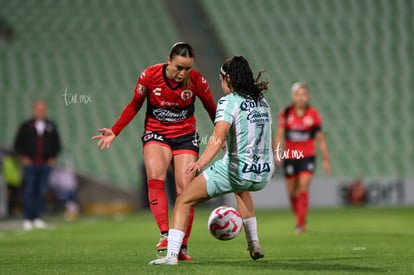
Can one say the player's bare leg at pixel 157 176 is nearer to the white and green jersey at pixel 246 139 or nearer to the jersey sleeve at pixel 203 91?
the jersey sleeve at pixel 203 91

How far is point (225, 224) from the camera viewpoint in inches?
249

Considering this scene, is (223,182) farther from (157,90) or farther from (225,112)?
(157,90)

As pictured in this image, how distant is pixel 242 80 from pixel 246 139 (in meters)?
0.50

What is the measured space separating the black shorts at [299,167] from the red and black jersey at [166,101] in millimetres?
4403

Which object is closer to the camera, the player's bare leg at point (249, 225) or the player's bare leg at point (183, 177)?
the player's bare leg at point (249, 225)

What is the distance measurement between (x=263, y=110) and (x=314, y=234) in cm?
465

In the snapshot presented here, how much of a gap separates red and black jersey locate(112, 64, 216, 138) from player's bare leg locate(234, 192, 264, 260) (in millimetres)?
859

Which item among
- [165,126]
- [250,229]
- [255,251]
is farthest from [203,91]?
[255,251]

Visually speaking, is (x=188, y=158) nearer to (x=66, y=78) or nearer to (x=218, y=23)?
(x=66, y=78)

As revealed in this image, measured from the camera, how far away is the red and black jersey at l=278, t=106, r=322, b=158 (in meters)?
11.2

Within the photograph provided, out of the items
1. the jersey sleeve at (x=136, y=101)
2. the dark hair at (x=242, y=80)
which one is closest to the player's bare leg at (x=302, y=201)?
the jersey sleeve at (x=136, y=101)

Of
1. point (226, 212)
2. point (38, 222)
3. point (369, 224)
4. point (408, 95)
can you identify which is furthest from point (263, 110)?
point (408, 95)

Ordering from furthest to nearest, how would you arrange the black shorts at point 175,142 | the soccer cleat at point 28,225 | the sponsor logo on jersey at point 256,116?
the soccer cleat at point 28,225
the black shorts at point 175,142
the sponsor logo on jersey at point 256,116

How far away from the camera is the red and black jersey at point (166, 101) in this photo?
6688 millimetres
